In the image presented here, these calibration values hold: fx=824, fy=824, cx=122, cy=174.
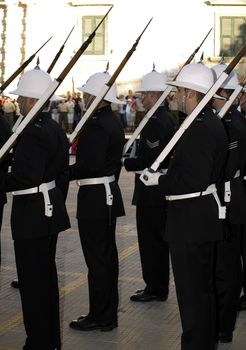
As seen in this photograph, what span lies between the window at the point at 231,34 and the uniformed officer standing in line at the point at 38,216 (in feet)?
114

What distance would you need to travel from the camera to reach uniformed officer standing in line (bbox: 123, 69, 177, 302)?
764 cm

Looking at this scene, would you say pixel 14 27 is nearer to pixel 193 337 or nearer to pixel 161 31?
pixel 161 31

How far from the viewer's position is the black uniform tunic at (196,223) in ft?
17.9

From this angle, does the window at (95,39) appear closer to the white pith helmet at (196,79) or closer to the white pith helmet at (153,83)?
the white pith helmet at (153,83)

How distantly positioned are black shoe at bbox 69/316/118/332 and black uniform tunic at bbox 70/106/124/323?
0.04 m

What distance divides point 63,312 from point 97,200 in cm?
111

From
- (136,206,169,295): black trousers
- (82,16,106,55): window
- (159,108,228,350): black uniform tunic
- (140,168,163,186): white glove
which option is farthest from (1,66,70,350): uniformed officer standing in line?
(82,16,106,55): window

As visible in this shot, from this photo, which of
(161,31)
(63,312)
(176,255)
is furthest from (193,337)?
(161,31)

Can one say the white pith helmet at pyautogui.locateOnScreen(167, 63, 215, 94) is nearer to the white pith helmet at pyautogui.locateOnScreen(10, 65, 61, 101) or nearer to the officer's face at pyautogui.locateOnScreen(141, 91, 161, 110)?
the white pith helmet at pyautogui.locateOnScreen(10, 65, 61, 101)

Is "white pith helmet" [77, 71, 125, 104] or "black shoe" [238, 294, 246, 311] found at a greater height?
"white pith helmet" [77, 71, 125, 104]

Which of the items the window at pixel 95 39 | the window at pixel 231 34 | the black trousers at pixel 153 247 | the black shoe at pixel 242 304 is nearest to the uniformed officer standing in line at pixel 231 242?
the black shoe at pixel 242 304

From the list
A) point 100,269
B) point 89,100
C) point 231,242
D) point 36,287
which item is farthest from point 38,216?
point 231,242

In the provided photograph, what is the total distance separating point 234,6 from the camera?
4016cm

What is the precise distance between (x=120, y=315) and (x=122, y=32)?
3303 centimetres
